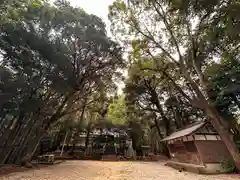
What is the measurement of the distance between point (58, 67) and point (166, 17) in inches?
245

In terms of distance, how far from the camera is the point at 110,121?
2297 centimetres

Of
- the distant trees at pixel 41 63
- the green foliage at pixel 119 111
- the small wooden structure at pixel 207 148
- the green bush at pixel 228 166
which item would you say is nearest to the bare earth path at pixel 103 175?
the green bush at pixel 228 166

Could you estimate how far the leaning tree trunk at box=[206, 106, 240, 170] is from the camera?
308 inches

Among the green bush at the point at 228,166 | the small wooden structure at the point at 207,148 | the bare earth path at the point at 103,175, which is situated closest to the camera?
the bare earth path at the point at 103,175

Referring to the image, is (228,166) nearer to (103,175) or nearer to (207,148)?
(207,148)

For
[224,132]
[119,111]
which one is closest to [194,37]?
[224,132]

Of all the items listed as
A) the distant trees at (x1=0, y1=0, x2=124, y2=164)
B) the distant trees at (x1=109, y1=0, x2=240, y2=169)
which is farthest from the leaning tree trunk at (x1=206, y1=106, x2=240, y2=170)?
the distant trees at (x1=0, y1=0, x2=124, y2=164)

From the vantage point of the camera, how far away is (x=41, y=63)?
902 centimetres

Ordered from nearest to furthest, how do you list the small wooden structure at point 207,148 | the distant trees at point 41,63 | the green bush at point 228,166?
1. the distant trees at point 41,63
2. the green bush at point 228,166
3. the small wooden structure at point 207,148

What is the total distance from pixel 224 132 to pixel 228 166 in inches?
76.3

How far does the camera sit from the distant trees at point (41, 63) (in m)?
7.79

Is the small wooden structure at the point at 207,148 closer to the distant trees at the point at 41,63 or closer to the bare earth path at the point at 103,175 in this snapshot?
the bare earth path at the point at 103,175

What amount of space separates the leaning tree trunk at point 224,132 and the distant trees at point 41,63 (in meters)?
6.36

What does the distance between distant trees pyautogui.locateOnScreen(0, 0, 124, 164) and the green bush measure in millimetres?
7962
